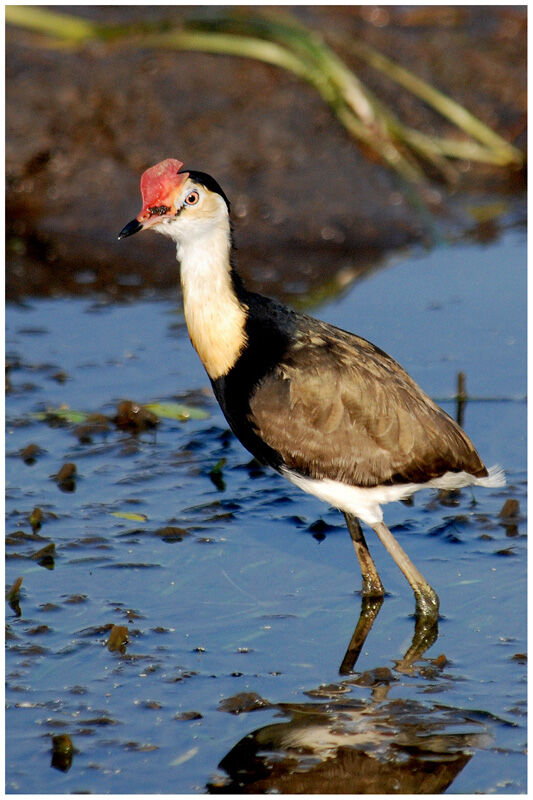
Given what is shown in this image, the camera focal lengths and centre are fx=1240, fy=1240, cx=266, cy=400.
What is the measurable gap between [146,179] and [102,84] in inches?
241

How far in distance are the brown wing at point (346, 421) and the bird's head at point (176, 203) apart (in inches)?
28.3

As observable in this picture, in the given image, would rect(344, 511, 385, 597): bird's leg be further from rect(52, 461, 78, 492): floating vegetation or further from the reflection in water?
rect(52, 461, 78, 492): floating vegetation

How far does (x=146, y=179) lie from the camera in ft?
18.9

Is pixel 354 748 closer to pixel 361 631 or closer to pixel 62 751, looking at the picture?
pixel 361 631

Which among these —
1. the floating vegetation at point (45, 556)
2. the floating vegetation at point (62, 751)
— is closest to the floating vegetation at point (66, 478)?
the floating vegetation at point (45, 556)

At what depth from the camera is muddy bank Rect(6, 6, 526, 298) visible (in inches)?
435

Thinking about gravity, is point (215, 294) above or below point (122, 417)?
above

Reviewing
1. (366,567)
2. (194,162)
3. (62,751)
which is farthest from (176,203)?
(194,162)

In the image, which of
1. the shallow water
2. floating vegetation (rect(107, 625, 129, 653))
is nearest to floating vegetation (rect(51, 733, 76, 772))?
the shallow water

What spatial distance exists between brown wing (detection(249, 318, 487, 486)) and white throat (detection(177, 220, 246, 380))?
260mm

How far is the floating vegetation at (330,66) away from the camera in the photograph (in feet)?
36.8

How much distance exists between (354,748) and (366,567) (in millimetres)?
1377

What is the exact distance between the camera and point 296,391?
5715mm

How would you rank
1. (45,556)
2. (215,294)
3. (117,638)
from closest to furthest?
1. (117,638)
2. (215,294)
3. (45,556)
